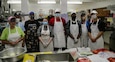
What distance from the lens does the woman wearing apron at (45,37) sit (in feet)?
10.9

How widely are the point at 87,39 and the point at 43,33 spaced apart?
1065 mm

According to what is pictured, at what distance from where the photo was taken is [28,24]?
3461 millimetres

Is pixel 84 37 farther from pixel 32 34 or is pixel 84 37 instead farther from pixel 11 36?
pixel 11 36

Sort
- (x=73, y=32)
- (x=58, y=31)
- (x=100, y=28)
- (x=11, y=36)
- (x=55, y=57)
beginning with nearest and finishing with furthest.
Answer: (x=55, y=57), (x=11, y=36), (x=100, y=28), (x=73, y=32), (x=58, y=31)

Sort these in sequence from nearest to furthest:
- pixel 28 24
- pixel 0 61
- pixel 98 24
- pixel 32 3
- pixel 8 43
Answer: pixel 0 61 < pixel 8 43 < pixel 98 24 < pixel 28 24 < pixel 32 3

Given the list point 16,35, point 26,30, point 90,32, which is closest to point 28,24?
point 26,30

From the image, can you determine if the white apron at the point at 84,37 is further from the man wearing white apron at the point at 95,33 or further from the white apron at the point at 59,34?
the white apron at the point at 59,34

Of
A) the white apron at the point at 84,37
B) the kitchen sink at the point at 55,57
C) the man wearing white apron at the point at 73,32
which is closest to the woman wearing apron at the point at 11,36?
the kitchen sink at the point at 55,57

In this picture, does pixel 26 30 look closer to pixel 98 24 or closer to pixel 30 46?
pixel 30 46

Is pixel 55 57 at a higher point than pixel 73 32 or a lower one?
lower

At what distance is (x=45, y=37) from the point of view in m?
3.33

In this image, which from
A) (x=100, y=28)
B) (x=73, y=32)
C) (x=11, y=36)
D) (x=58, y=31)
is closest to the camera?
(x=11, y=36)

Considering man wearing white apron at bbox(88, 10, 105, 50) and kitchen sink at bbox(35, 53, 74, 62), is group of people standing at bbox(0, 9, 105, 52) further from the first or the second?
kitchen sink at bbox(35, 53, 74, 62)

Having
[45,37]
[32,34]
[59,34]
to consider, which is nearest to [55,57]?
[45,37]
